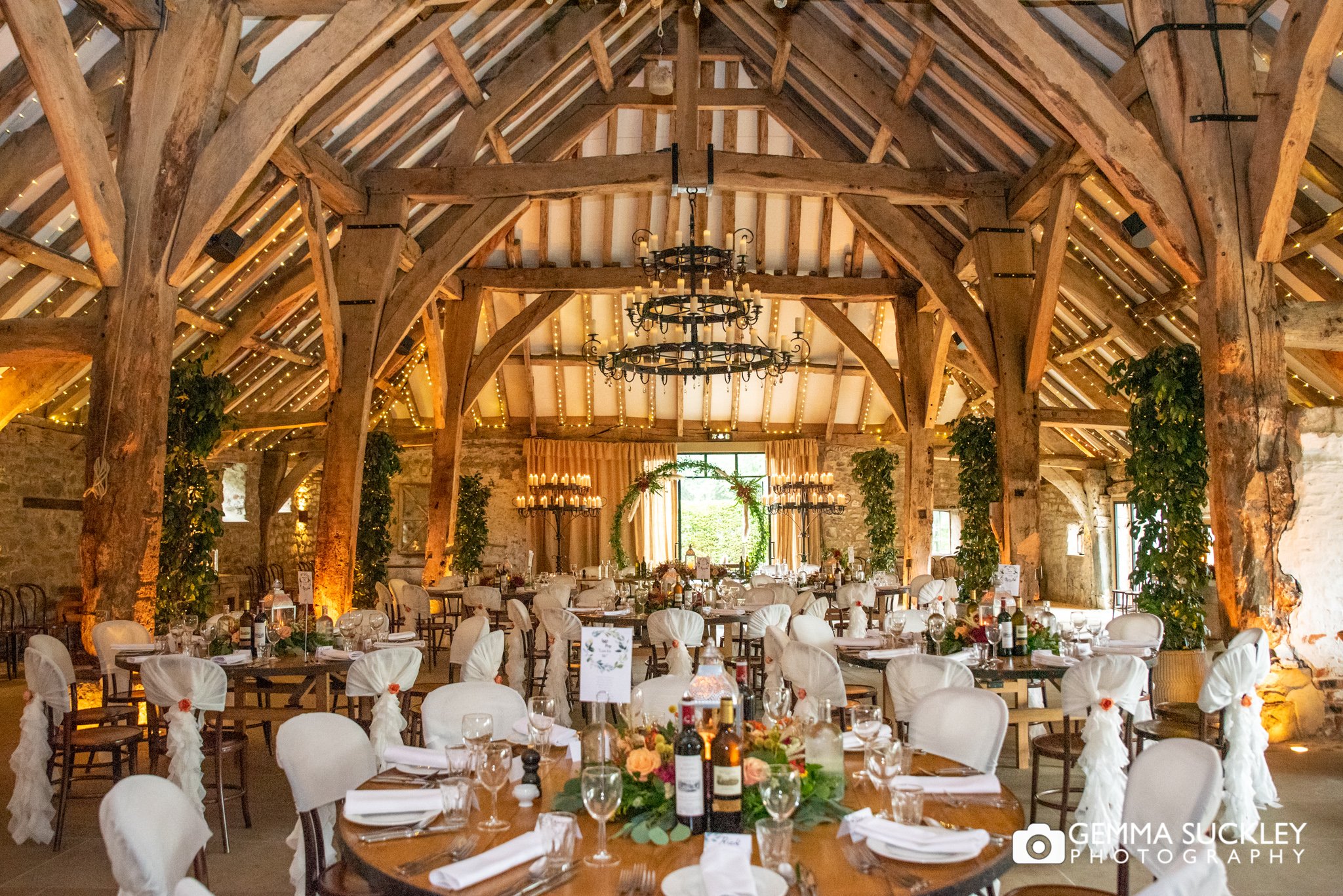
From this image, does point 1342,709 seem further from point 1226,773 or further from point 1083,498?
point 1083,498

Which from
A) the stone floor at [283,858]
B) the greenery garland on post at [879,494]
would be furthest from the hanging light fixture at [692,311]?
the greenery garland on post at [879,494]

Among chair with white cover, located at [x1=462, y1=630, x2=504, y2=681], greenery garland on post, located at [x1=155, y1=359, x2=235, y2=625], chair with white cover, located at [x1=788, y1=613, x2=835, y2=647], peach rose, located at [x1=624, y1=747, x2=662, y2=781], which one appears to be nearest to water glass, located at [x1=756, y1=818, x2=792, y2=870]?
peach rose, located at [x1=624, y1=747, x2=662, y2=781]

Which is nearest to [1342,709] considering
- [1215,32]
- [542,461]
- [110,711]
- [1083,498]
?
[1215,32]

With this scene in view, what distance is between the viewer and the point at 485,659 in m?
5.06

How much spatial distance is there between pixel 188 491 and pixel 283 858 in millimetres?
3857

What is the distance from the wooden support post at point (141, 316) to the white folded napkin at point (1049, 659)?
509 cm

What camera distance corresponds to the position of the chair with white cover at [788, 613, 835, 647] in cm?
601

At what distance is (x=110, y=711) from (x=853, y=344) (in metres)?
9.81

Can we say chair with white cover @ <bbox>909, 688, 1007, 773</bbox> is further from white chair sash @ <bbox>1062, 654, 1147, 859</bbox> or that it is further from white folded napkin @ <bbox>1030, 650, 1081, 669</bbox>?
white folded napkin @ <bbox>1030, 650, 1081, 669</bbox>

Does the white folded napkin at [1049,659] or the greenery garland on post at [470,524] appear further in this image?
the greenery garland on post at [470,524]

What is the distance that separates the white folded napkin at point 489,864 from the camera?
80.7 inches

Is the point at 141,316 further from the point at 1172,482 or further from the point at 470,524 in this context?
the point at 470,524

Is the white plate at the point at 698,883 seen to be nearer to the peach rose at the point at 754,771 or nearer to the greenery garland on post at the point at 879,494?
the peach rose at the point at 754,771

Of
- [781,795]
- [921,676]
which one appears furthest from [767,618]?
[781,795]
